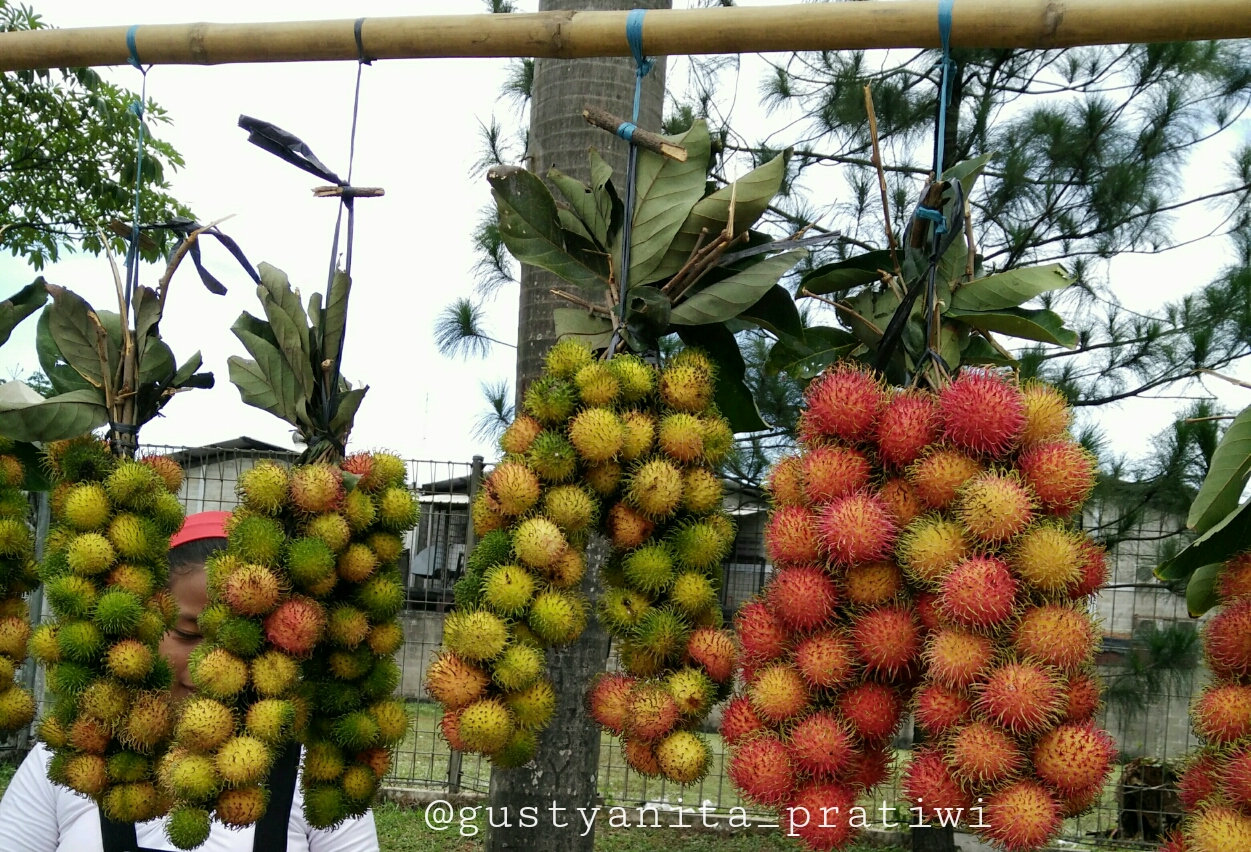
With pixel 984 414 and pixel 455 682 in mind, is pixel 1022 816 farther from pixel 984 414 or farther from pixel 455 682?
pixel 455 682

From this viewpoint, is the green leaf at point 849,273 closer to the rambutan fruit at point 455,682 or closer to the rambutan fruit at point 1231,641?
→ the rambutan fruit at point 1231,641

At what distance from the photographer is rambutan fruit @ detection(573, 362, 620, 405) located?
1395 mm

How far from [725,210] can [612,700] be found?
2.36ft

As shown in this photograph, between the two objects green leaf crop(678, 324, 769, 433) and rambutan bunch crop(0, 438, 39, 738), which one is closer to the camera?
green leaf crop(678, 324, 769, 433)

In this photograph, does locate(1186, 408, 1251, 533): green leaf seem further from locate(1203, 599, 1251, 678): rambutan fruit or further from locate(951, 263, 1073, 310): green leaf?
locate(951, 263, 1073, 310): green leaf

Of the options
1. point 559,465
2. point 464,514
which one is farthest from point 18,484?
point 464,514

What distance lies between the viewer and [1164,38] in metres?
1.41

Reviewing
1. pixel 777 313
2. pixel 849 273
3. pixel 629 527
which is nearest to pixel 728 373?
pixel 777 313

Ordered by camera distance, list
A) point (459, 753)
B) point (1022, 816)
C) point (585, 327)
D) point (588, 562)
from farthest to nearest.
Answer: point (459, 753) → point (588, 562) → point (585, 327) → point (1022, 816)

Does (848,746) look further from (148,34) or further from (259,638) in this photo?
(148,34)

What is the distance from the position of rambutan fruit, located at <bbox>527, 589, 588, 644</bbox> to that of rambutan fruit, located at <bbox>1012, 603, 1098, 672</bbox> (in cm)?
55

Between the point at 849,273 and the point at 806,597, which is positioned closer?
the point at 806,597

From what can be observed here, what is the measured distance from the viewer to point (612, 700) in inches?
53.7

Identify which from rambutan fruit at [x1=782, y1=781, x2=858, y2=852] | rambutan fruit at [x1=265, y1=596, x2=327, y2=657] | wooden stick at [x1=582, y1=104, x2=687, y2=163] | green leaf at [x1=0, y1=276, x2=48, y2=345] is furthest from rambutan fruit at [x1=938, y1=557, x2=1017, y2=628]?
green leaf at [x1=0, y1=276, x2=48, y2=345]
